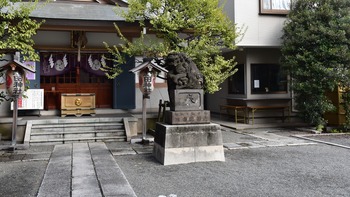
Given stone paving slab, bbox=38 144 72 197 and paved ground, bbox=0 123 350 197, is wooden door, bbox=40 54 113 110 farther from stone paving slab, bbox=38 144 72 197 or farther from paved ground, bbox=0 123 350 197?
stone paving slab, bbox=38 144 72 197

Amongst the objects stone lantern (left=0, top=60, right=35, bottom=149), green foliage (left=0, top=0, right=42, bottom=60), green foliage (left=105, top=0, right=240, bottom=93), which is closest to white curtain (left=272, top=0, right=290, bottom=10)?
green foliage (left=105, top=0, right=240, bottom=93)

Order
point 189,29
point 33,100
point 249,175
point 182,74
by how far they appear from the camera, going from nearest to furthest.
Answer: point 249,175 < point 182,74 < point 189,29 < point 33,100

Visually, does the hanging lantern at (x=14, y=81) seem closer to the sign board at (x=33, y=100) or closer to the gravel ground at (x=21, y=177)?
the gravel ground at (x=21, y=177)

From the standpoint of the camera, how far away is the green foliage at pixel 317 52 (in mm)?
11555

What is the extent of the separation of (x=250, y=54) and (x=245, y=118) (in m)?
3.12

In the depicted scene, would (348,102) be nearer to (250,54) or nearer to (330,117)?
(330,117)

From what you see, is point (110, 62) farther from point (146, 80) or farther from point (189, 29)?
point (189, 29)

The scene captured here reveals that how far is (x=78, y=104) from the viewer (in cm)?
1238

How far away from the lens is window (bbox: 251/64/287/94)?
14.7m

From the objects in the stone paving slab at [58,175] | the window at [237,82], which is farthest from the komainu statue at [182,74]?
the window at [237,82]

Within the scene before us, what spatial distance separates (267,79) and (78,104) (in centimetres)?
903

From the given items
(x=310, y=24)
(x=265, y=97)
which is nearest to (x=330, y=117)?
(x=265, y=97)

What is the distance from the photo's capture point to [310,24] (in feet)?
39.4

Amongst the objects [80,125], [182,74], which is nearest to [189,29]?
[182,74]
